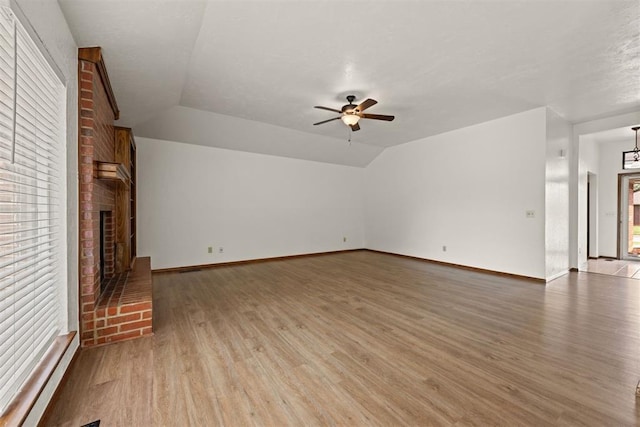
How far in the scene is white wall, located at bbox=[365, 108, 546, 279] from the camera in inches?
174

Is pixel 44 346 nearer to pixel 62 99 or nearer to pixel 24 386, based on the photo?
pixel 24 386

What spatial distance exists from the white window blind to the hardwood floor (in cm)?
48

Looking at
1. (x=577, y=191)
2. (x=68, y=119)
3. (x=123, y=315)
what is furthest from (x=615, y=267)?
(x=68, y=119)

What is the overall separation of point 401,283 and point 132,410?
3.57 m

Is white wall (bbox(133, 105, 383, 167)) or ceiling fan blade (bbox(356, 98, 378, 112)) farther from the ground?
white wall (bbox(133, 105, 383, 167))

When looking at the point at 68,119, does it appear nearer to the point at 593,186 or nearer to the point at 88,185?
the point at 88,185

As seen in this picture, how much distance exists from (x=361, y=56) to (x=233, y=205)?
3.97m

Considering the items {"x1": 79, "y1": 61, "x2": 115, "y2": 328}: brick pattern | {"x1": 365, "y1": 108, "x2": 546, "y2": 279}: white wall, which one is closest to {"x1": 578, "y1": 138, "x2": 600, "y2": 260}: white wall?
{"x1": 365, "y1": 108, "x2": 546, "y2": 279}: white wall

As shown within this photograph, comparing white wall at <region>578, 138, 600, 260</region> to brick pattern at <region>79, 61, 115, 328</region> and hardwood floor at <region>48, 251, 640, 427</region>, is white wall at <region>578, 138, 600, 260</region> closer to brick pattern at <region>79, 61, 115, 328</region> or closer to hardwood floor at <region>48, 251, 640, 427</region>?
hardwood floor at <region>48, 251, 640, 427</region>

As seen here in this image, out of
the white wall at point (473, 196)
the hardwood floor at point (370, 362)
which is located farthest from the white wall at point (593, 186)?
the hardwood floor at point (370, 362)

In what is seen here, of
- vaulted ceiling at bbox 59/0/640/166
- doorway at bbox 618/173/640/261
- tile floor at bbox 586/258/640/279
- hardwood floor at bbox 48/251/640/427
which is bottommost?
hardwood floor at bbox 48/251/640/427

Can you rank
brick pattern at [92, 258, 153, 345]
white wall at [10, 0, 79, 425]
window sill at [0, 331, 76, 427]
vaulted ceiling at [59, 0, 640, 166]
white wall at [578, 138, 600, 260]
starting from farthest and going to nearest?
white wall at [578, 138, 600, 260]
brick pattern at [92, 258, 153, 345]
vaulted ceiling at [59, 0, 640, 166]
white wall at [10, 0, 79, 425]
window sill at [0, 331, 76, 427]

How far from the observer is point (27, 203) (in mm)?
1460

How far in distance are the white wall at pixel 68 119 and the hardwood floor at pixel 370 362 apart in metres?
0.15
